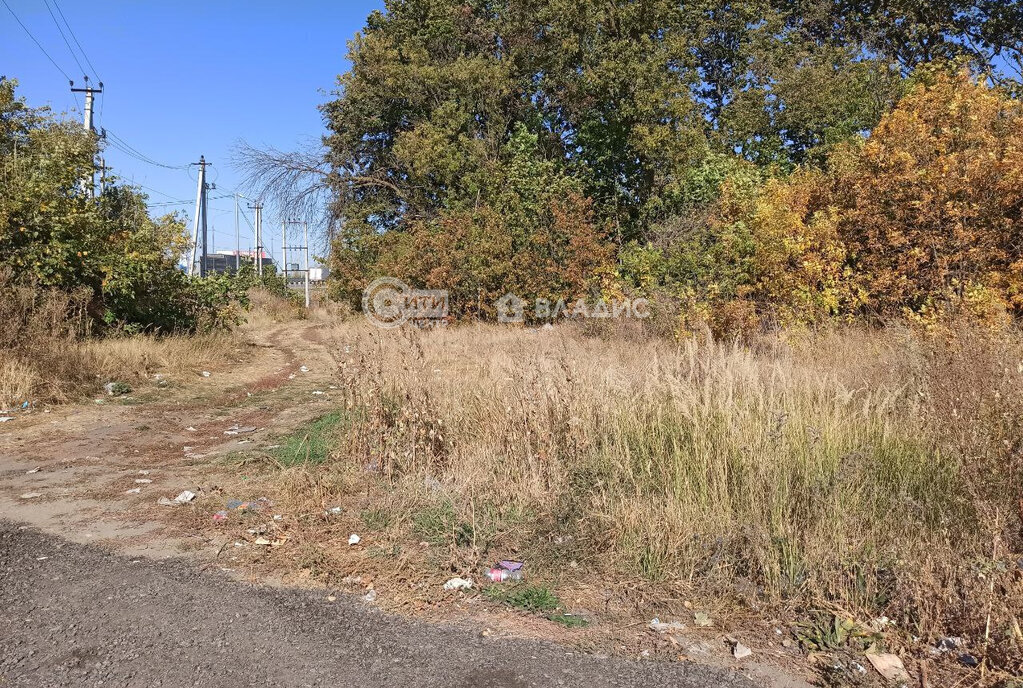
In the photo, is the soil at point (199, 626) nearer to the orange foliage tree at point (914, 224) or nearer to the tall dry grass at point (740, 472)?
the tall dry grass at point (740, 472)

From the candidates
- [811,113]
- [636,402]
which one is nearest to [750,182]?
[811,113]

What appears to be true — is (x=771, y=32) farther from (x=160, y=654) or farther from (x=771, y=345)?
(x=160, y=654)

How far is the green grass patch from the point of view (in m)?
6.57

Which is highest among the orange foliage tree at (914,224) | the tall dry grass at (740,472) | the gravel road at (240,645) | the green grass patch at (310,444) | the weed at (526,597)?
the orange foliage tree at (914,224)

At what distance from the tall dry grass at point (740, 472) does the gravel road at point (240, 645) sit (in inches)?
33.2

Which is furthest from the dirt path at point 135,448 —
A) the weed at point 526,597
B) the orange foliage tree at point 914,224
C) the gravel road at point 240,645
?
the orange foliage tree at point 914,224

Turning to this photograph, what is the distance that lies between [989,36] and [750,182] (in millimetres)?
13260

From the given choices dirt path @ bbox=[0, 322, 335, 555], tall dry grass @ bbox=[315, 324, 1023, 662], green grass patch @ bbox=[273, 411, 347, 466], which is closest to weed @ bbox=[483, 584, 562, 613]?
tall dry grass @ bbox=[315, 324, 1023, 662]

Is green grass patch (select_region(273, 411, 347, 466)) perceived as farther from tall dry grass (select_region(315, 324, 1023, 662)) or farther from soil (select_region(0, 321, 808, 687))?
soil (select_region(0, 321, 808, 687))

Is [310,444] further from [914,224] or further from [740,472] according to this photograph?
[914,224]

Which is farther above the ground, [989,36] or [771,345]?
[989,36]

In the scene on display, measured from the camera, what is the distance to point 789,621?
3.57m

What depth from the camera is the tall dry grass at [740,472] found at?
3727 mm

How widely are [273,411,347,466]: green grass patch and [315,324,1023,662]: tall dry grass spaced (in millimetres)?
216
